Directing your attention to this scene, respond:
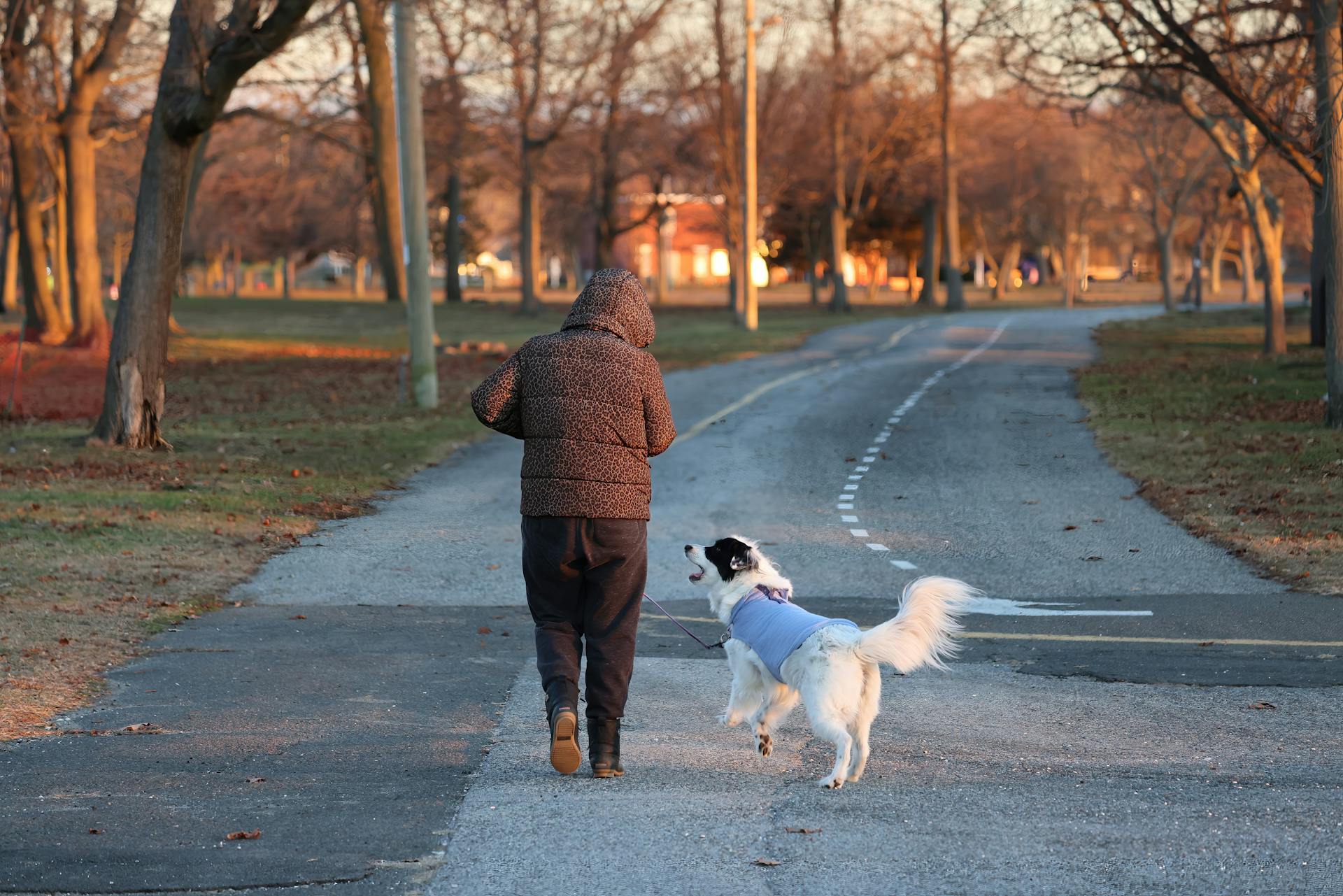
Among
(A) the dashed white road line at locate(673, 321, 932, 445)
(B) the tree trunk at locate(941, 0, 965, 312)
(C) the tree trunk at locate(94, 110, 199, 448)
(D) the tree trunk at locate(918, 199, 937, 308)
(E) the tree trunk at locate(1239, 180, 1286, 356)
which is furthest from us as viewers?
(D) the tree trunk at locate(918, 199, 937, 308)

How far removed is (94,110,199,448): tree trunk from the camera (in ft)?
56.7

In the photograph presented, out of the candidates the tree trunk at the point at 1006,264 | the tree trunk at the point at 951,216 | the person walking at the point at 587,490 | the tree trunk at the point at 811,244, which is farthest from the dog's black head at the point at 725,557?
the tree trunk at the point at 1006,264

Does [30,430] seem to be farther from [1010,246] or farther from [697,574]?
[1010,246]

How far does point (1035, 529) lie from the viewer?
43.1 feet

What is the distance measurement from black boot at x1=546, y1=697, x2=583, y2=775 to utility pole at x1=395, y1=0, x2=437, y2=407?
15635 millimetres

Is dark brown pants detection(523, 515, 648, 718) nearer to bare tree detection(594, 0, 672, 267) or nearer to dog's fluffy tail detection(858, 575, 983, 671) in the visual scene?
dog's fluffy tail detection(858, 575, 983, 671)

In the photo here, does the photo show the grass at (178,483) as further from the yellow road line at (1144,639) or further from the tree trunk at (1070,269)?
the tree trunk at (1070,269)

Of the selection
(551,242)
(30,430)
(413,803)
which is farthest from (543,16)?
(551,242)

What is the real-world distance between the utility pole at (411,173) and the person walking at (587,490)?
15.3m

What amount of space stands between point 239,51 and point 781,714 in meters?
12.7

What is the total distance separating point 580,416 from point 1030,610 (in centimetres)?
496

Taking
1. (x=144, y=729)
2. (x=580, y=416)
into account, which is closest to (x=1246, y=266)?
(x=580, y=416)

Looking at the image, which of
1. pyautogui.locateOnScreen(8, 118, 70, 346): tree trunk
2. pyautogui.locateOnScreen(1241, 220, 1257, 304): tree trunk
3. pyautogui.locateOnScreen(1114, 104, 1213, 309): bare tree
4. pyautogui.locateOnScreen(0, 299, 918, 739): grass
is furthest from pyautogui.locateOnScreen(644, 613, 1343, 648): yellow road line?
pyautogui.locateOnScreen(1241, 220, 1257, 304): tree trunk

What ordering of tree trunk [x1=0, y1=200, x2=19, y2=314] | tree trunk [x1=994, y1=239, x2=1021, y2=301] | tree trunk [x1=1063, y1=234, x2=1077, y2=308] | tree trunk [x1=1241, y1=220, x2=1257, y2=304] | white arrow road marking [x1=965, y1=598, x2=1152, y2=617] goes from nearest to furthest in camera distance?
1. white arrow road marking [x1=965, y1=598, x2=1152, y2=617]
2. tree trunk [x1=0, y1=200, x2=19, y2=314]
3. tree trunk [x1=1063, y1=234, x2=1077, y2=308]
4. tree trunk [x1=1241, y1=220, x2=1257, y2=304]
5. tree trunk [x1=994, y1=239, x2=1021, y2=301]
